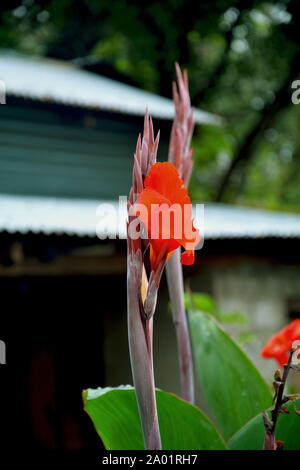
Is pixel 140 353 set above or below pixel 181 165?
below

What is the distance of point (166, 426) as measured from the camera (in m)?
0.50

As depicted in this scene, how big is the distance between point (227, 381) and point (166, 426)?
163 mm

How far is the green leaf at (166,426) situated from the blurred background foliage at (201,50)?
6.60m

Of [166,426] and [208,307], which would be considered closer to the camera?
[166,426]

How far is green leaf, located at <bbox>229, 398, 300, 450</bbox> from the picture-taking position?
0.50 metres

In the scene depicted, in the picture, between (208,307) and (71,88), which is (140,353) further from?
(71,88)

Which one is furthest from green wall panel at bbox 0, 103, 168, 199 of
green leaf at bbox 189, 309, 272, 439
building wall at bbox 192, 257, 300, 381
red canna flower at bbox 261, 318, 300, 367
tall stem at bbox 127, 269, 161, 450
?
tall stem at bbox 127, 269, 161, 450

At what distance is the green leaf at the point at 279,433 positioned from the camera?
498 mm

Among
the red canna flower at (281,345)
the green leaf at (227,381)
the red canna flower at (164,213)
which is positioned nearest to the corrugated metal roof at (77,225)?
the green leaf at (227,381)

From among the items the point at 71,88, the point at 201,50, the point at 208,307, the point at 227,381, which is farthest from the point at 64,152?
the point at 227,381

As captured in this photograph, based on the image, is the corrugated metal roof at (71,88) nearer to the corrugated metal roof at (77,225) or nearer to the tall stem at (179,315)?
the corrugated metal roof at (77,225)

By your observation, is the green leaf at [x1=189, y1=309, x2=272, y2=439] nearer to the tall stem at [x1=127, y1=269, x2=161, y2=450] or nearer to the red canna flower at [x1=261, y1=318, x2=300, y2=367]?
the red canna flower at [x1=261, y1=318, x2=300, y2=367]

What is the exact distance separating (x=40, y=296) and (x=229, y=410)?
3.47 meters
